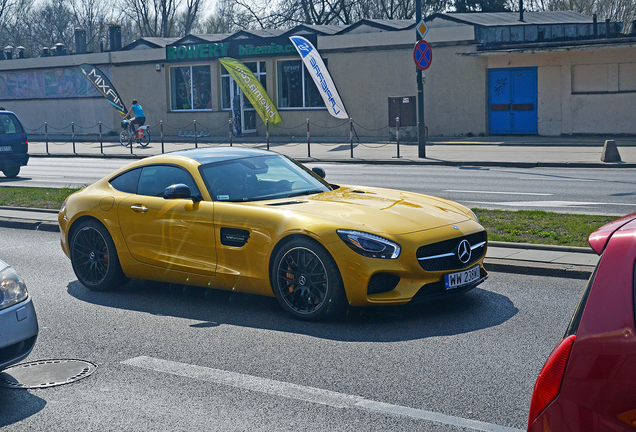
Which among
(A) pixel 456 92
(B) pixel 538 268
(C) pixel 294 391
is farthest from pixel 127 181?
(A) pixel 456 92

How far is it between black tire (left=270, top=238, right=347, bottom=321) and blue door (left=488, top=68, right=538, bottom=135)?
80.5 ft

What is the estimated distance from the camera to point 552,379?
2498mm

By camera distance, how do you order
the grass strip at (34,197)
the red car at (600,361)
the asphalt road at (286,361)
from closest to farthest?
1. the red car at (600,361)
2. the asphalt road at (286,361)
3. the grass strip at (34,197)

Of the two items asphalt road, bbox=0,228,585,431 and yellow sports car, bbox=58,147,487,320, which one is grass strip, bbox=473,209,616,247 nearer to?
asphalt road, bbox=0,228,585,431

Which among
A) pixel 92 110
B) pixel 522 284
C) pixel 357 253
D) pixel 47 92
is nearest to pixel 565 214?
pixel 522 284

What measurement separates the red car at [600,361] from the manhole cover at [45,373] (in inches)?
139

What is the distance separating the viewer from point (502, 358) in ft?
17.1

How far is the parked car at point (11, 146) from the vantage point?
2148 cm

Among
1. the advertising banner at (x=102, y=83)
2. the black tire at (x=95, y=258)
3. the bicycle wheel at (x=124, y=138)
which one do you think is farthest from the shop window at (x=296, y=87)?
the black tire at (x=95, y=258)

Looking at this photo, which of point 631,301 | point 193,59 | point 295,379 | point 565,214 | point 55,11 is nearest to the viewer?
point 631,301

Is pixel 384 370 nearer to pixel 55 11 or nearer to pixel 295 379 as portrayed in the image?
pixel 295 379

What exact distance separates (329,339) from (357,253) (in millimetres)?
681

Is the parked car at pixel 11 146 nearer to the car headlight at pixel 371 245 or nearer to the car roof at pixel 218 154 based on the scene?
the car roof at pixel 218 154

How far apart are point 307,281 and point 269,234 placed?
0.52 metres
